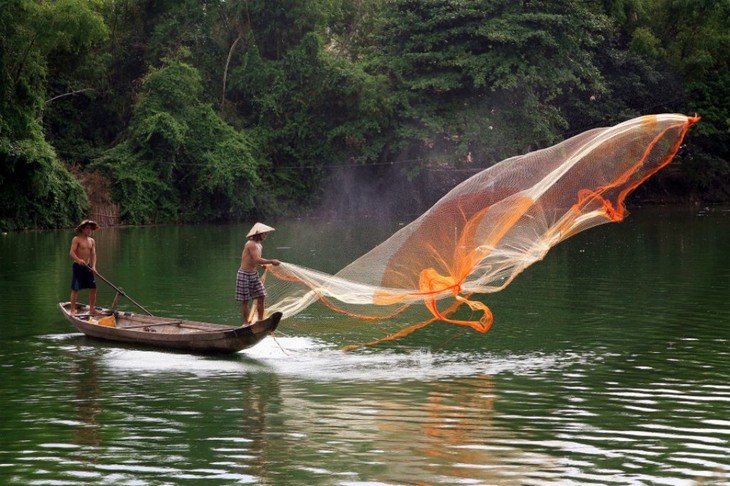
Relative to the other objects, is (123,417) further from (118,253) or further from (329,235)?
(329,235)

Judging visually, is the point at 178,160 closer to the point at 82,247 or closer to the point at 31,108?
the point at 31,108

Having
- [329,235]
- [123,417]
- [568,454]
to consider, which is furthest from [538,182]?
[329,235]

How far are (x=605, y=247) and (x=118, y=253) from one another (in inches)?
516

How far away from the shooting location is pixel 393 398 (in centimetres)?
1195

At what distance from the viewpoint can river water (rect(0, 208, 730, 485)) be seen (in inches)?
371

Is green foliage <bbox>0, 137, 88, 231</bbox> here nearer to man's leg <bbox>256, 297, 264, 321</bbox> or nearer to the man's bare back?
the man's bare back

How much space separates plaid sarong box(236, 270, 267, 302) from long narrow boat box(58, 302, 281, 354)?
1.64 feet

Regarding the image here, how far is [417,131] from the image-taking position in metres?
46.8

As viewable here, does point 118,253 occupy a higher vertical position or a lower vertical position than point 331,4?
lower

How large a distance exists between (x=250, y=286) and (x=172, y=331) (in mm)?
1414

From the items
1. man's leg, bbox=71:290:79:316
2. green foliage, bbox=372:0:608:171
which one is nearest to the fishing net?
man's leg, bbox=71:290:79:316

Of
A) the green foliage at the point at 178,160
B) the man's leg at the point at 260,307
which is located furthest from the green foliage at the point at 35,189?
the man's leg at the point at 260,307

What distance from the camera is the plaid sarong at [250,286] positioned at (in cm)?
1487

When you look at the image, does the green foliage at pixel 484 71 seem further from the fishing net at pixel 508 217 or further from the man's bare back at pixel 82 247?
the fishing net at pixel 508 217
